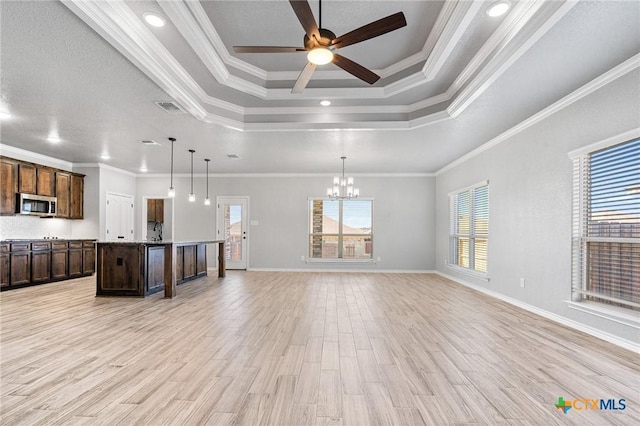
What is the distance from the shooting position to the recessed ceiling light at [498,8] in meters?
2.71

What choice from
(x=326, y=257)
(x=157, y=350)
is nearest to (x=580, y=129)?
(x=157, y=350)

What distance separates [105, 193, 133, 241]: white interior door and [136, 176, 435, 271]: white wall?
130 cm

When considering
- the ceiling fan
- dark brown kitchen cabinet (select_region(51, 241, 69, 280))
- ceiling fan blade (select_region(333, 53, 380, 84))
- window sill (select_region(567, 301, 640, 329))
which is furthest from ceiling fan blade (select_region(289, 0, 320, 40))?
dark brown kitchen cabinet (select_region(51, 241, 69, 280))

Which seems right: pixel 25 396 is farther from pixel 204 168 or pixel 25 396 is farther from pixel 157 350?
pixel 204 168

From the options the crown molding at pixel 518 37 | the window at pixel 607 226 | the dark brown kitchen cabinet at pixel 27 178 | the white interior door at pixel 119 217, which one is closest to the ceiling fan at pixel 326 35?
the crown molding at pixel 518 37

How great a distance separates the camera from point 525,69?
3.33m

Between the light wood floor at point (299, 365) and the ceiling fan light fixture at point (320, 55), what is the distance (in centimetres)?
242

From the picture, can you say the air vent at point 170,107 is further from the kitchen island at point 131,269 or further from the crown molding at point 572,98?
the crown molding at point 572,98

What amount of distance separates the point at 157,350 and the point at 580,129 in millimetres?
4960

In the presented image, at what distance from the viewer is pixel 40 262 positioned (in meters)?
6.71

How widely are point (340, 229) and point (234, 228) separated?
2930 millimetres

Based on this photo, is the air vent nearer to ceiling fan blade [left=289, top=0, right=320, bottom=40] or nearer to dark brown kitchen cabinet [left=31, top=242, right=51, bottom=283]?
ceiling fan blade [left=289, top=0, right=320, bottom=40]

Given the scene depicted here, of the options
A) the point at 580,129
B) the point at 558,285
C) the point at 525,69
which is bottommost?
the point at 558,285

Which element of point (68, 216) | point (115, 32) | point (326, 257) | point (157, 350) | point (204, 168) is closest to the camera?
point (115, 32)
